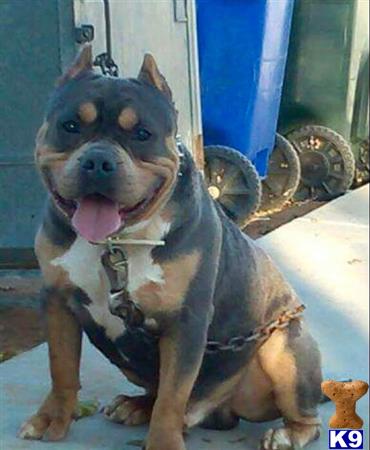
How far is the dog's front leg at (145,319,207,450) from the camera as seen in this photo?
2492mm

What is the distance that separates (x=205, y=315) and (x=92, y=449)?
1.75 ft

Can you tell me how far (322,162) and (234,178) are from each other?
651 millimetres

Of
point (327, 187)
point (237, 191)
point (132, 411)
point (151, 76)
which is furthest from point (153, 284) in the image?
point (327, 187)

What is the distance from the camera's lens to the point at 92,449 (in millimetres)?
2766

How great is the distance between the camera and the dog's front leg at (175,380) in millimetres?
2492

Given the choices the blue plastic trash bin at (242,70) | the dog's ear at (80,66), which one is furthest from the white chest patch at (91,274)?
the blue plastic trash bin at (242,70)

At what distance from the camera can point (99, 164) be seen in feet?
7.24

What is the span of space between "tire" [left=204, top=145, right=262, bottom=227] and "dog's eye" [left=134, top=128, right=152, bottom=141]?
3.74m

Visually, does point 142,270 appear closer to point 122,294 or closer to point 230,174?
point 122,294

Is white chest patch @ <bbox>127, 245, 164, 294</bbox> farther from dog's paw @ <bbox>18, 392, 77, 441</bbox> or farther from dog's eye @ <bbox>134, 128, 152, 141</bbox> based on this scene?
dog's paw @ <bbox>18, 392, 77, 441</bbox>

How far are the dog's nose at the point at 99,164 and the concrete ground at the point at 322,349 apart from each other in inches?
33.9

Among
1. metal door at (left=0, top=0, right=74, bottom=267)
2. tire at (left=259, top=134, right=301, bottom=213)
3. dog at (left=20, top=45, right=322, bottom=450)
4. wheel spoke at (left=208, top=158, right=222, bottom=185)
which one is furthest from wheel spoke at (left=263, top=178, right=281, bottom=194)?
dog at (left=20, top=45, right=322, bottom=450)

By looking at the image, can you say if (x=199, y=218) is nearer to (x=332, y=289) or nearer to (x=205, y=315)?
(x=205, y=315)

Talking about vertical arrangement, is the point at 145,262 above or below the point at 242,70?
above
